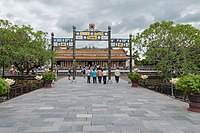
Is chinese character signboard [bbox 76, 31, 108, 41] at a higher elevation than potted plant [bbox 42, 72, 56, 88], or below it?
higher

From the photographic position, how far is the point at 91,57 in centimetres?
4112

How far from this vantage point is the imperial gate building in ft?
133

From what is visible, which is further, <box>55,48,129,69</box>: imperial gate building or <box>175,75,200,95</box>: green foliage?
<box>55,48,129,69</box>: imperial gate building

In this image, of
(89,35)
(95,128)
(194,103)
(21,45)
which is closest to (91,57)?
(89,35)

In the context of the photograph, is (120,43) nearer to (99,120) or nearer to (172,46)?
(172,46)

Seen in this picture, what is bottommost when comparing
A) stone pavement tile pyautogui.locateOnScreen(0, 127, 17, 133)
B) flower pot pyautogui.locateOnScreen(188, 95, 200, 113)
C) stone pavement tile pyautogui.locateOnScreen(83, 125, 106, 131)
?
stone pavement tile pyautogui.locateOnScreen(0, 127, 17, 133)

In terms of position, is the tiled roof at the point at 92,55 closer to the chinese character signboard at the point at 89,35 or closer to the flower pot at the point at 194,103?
the chinese character signboard at the point at 89,35

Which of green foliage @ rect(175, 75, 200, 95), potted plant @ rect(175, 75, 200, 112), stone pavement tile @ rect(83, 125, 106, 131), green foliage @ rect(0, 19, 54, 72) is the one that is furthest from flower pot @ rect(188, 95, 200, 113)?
green foliage @ rect(0, 19, 54, 72)

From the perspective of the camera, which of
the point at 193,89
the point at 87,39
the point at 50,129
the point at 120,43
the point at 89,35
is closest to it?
the point at 50,129

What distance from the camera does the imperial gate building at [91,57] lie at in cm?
4039

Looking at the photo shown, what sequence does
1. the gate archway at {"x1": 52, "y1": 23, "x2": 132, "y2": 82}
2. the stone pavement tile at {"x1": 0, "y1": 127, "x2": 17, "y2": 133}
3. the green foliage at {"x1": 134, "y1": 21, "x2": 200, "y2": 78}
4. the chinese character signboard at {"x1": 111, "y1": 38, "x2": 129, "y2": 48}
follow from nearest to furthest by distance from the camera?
1. the stone pavement tile at {"x1": 0, "y1": 127, "x2": 17, "y2": 133}
2. the green foliage at {"x1": 134, "y1": 21, "x2": 200, "y2": 78}
3. the gate archway at {"x1": 52, "y1": 23, "x2": 132, "y2": 82}
4. the chinese character signboard at {"x1": 111, "y1": 38, "x2": 129, "y2": 48}

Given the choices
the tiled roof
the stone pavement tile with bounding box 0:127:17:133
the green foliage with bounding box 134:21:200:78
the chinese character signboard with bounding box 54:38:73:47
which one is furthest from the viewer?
the tiled roof

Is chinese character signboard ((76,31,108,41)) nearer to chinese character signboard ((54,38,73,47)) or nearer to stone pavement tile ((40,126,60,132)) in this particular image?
chinese character signboard ((54,38,73,47))

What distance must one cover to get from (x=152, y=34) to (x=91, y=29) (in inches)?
227
